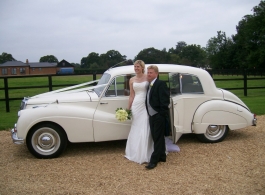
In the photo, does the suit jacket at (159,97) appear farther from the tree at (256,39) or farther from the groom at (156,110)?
the tree at (256,39)

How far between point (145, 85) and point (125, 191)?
2174 millimetres

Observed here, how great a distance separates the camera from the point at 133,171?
17.2ft

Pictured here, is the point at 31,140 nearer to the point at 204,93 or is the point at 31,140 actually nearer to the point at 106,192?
the point at 106,192

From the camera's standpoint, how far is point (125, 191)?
4.40 meters

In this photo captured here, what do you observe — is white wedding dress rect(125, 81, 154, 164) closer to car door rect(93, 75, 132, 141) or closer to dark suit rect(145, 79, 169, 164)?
dark suit rect(145, 79, 169, 164)

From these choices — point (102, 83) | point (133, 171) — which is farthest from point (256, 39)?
point (133, 171)

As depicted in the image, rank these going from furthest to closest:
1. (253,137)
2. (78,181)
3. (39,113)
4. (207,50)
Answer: (207,50) < (253,137) < (39,113) < (78,181)

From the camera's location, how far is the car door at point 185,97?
6.57 metres

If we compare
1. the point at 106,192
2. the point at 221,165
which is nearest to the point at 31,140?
the point at 106,192

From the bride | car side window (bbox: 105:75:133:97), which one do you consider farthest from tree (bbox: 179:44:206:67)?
the bride

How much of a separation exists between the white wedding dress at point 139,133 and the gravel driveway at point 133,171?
0.71 ft

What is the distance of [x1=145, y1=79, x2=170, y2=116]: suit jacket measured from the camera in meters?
5.38

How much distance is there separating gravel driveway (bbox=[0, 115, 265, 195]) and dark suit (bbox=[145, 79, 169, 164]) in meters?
0.27

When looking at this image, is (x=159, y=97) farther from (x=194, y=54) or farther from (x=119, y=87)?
(x=194, y=54)
